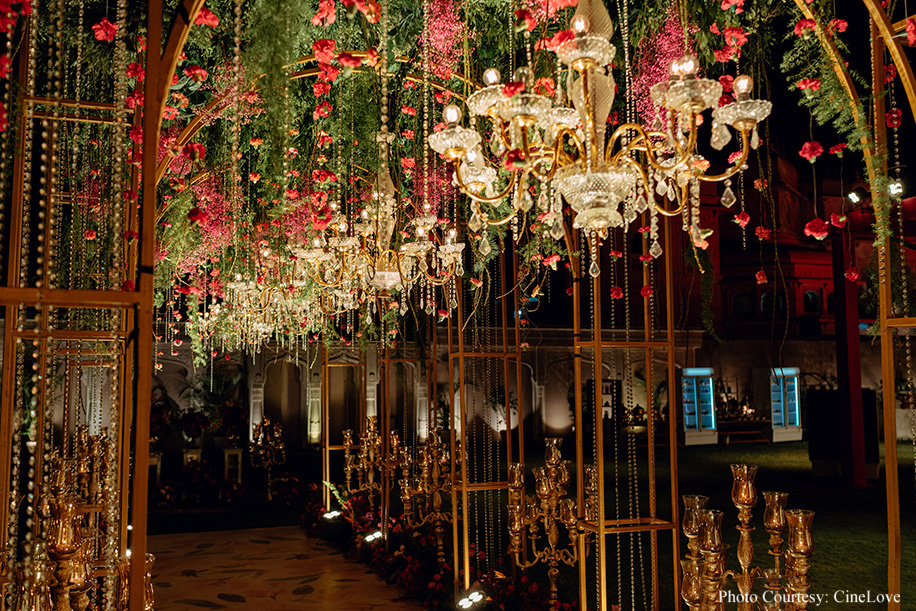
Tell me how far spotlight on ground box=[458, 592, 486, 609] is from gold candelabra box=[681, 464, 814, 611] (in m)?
2.43

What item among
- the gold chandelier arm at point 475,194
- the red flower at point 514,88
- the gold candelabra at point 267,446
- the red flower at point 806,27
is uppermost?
the red flower at point 806,27

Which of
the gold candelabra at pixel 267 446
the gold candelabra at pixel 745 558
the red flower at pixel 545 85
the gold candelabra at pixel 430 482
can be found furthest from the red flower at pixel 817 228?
the gold candelabra at pixel 267 446

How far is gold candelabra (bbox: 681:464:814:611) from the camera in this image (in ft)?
8.13

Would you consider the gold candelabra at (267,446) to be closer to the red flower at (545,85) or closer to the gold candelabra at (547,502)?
the gold candelabra at (547,502)

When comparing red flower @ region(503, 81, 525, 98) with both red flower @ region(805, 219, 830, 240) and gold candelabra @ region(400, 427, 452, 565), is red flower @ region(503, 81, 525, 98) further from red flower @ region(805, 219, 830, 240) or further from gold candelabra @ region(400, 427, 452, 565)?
gold candelabra @ region(400, 427, 452, 565)

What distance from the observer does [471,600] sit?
4.82m

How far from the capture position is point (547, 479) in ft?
15.0

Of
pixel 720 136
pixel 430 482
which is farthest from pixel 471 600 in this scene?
pixel 720 136

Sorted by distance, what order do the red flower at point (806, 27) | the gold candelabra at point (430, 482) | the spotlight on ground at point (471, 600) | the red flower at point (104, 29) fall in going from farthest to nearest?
1. the gold candelabra at point (430, 482)
2. the spotlight on ground at point (471, 600)
3. the red flower at point (104, 29)
4. the red flower at point (806, 27)

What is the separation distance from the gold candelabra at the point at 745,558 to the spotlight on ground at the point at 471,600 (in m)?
2.43

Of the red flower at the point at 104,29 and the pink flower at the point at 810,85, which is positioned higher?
the red flower at the point at 104,29

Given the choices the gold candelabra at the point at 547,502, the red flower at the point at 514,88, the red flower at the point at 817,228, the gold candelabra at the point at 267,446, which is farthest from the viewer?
the gold candelabra at the point at 267,446

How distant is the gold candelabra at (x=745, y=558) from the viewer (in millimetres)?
2477

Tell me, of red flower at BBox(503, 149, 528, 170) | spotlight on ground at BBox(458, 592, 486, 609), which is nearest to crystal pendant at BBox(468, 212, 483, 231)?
red flower at BBox(503, 149, 528, 170)
